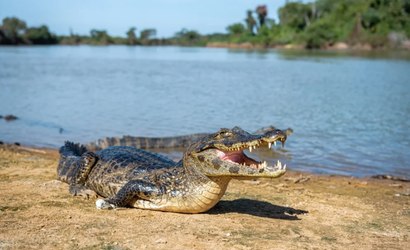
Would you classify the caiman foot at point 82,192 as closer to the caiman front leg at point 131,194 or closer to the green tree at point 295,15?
the caiman front leg at point 131,194

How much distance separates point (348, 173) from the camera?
8742 mm

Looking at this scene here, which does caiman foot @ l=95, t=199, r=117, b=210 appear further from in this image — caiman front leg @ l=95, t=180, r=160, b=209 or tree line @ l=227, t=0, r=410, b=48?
tree line @ l=227, t=0, r=410, b=48

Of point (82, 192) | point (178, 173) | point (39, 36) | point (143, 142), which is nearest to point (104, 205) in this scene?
point (82, 192)

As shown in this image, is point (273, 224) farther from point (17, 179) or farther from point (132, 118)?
point (132, 118)

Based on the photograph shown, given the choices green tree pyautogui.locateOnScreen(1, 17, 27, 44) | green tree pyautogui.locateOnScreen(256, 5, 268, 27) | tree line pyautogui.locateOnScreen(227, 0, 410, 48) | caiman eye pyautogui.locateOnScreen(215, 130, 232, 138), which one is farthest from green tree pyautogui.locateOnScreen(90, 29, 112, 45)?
caiman eye pyautogui.locateOnScreen(215, 130, 232, 138)

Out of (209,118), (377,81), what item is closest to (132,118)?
(209,118)

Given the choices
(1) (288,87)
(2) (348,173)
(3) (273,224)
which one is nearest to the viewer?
(3) (273,224)

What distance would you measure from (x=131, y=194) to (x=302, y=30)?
290 feet

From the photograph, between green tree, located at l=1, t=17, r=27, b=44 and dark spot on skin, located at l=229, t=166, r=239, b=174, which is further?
green tree, located at l=1, t=17, r=27, b=44

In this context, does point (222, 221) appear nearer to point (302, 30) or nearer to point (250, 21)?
point (302, 30)

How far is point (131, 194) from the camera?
16.4 feet

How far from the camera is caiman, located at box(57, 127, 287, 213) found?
4.49 m

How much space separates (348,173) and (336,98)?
1103 centimetres

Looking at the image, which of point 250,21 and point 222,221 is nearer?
point 222,221
